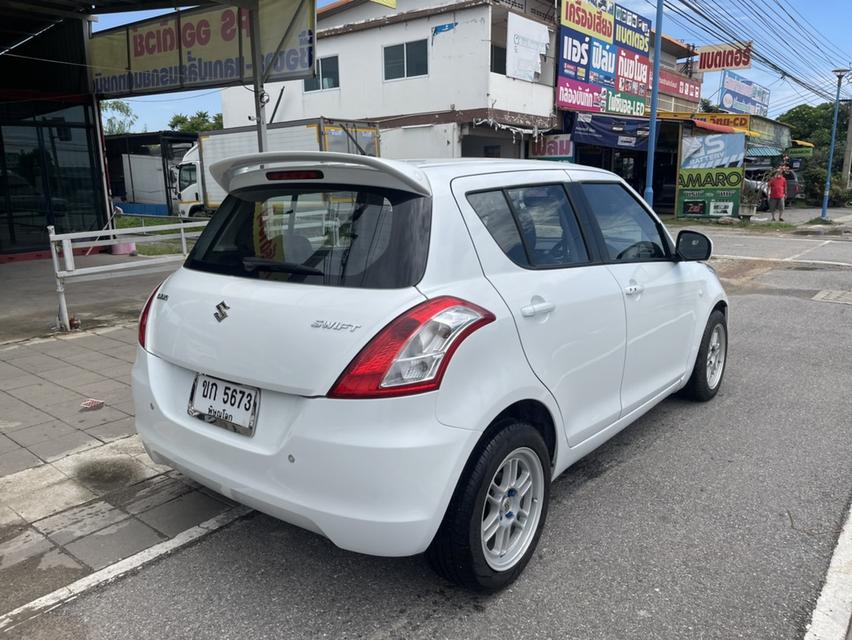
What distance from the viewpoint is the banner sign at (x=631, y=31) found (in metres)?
25.6

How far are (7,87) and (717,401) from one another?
13.4 meters

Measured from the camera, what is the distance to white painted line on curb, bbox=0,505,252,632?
271 cm

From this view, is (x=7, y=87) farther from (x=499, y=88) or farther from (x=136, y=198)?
(x=136, y=198)

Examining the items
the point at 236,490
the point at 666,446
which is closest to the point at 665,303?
the point at 666,446

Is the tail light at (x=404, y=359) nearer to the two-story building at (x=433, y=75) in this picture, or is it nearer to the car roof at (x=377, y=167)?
the car roof at (x=377, y=167)

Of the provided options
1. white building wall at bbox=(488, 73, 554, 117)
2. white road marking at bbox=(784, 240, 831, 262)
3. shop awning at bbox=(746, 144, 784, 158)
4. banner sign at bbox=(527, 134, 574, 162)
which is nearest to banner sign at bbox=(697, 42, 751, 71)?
shop awning at bbox=(746, 144, 784, 158)

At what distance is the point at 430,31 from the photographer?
20812 mm

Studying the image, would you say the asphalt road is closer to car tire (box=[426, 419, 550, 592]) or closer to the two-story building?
car tire (box=[426, 419, 550, 592])

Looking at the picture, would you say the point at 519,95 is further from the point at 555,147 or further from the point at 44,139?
the point at 44,139

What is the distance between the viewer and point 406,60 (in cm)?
2159

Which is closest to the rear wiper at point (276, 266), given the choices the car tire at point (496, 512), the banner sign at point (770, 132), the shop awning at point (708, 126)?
the car tire at point (496, 512)

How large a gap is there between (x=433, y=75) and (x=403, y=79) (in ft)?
4.05

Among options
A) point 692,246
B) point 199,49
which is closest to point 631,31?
→ point 199,49

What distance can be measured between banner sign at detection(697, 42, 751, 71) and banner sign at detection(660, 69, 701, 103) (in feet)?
3.78
